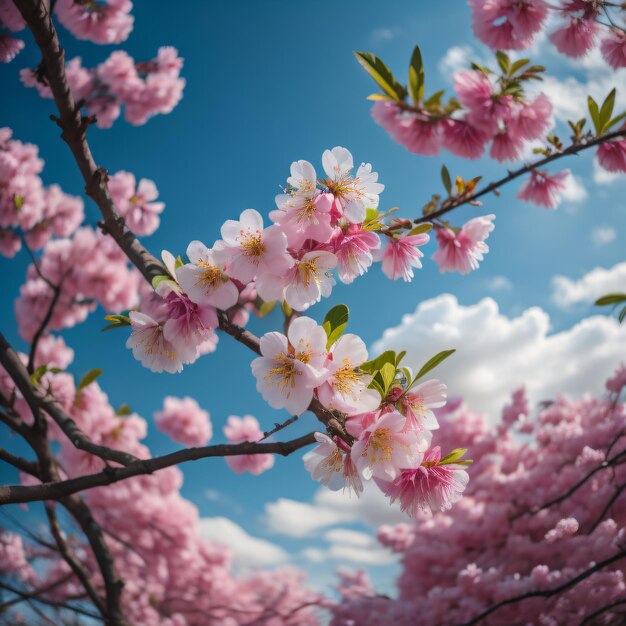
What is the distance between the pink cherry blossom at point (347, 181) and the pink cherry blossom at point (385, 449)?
0.99ft

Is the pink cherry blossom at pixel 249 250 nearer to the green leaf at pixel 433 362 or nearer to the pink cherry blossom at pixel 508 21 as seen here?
the green leaf at pixel 433 362

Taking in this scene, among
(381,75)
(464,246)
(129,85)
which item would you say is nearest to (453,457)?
(464,246)

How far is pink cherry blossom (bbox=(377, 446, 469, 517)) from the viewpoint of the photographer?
2.33ft

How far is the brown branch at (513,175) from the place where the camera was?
1367 mm

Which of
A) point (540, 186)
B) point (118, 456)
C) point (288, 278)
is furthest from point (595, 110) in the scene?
point (118, 456)

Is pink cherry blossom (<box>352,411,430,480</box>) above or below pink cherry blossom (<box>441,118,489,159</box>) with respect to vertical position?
below

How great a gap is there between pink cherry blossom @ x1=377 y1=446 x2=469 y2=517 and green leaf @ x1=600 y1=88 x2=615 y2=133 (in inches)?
46.1

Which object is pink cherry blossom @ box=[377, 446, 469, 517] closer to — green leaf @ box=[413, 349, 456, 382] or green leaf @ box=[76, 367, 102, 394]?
green leaf @ box=[413, 349, 456, 382]

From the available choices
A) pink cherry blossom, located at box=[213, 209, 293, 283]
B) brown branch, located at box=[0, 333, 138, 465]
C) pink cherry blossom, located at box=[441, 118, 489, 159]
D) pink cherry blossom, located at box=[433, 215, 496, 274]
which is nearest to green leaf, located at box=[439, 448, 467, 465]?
pink cherry blossom, located at box=[213, 209, 293, 283]

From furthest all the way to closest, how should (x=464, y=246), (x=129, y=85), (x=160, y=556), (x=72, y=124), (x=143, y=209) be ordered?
(x=160, y=556), (x=129, y=85), (x=143, y=209), (x=464, y=246), (x=72, y=124)

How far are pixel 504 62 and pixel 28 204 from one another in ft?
9.32

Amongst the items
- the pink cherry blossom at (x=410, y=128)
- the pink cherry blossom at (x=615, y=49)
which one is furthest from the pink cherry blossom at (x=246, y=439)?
the pink cherry blossom at (x=615, y=49)

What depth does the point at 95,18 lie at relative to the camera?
2375mm

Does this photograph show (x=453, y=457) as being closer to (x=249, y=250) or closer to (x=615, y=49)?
(x=249, y=250)
